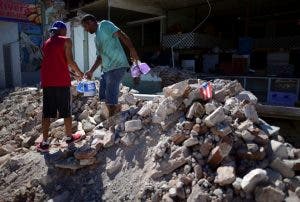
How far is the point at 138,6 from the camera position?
998cm

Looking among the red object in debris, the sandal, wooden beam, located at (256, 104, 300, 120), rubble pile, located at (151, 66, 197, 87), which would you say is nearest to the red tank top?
the sandal

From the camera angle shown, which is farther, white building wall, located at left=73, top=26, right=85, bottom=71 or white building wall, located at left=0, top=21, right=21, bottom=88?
white building wall, located at left=0, top=21, right=21, bottom=88

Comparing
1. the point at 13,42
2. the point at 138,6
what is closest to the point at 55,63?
the point at 138,6

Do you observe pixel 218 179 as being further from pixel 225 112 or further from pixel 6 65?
pixel 6 65

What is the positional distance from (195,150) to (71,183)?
5.05 ft

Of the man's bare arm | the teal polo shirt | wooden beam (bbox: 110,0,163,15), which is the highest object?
wooden beam (bbox: 110,0,163,15)

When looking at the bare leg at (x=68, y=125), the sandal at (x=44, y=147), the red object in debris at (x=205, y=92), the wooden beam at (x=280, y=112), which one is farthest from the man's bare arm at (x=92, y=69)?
the wooden beam at (x=280, y=112)

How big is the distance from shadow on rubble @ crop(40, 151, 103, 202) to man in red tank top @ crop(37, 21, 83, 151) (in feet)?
2.03

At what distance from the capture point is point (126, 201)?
326cm

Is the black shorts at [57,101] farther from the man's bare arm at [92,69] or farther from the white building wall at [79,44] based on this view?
the white building wall at [79,44]

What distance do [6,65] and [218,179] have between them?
11.5 m

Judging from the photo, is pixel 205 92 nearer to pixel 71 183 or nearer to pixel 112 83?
pixel 112 83

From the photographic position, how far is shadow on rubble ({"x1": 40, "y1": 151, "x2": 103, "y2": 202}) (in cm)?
349

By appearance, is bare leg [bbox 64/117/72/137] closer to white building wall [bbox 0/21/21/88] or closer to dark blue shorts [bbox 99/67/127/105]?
dark blue shorts [bbox 99/67/127/105]
